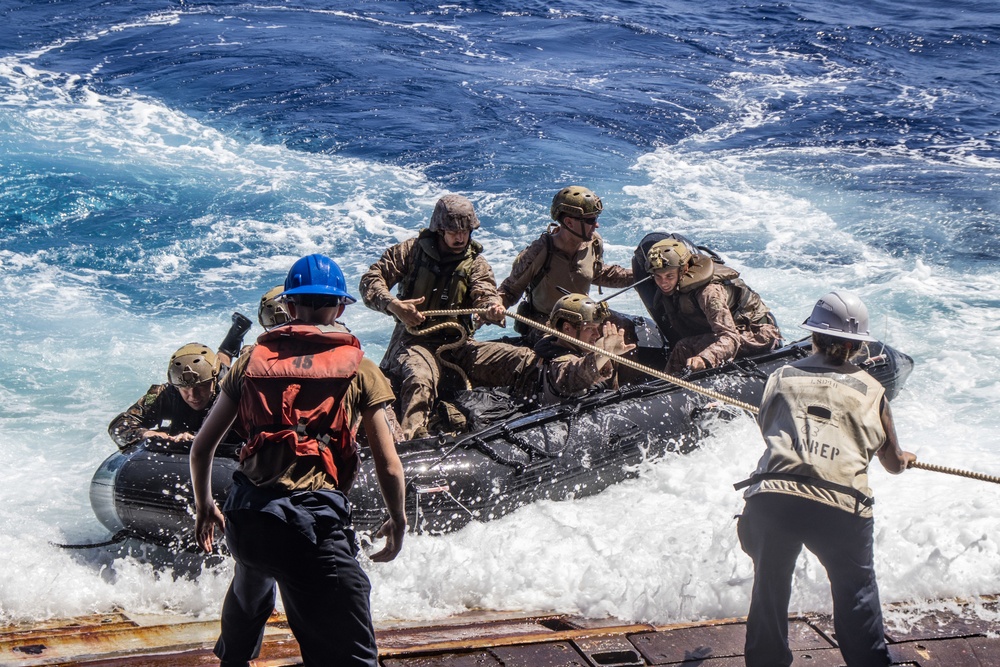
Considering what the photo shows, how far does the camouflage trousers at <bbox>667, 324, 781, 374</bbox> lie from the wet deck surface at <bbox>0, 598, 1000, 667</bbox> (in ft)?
6.90

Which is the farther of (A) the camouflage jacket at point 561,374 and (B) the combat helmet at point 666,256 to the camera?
(B) the combat helmet at point 666,256

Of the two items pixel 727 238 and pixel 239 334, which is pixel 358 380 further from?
pixel 727 238

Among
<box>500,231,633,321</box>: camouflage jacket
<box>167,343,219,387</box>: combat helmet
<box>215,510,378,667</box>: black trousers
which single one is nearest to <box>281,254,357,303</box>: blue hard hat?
<box>215,510,378,667</box>: black trousers

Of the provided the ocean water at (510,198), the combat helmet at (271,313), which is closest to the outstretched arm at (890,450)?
the ocean water at (510,198)

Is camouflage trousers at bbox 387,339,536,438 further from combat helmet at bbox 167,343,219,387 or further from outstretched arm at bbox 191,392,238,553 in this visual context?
outstretched arm at bbox 191,392,238,553

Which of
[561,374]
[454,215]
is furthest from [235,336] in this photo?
[561,374]

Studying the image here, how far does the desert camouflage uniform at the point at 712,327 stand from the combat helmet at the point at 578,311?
0.82m

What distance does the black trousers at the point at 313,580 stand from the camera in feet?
10.6

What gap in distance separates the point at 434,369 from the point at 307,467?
2.91 meters

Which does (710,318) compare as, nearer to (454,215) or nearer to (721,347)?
(721,347)

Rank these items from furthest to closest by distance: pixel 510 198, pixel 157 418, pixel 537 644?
pixel 510 198 → pixel 157 418 → pixel 537 644

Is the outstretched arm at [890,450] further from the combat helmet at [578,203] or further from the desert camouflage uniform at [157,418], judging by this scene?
the desert camouflage uniform at [157,418]

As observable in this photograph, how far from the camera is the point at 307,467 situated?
326 centimetres

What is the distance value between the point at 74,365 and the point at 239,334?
12.4 ft
